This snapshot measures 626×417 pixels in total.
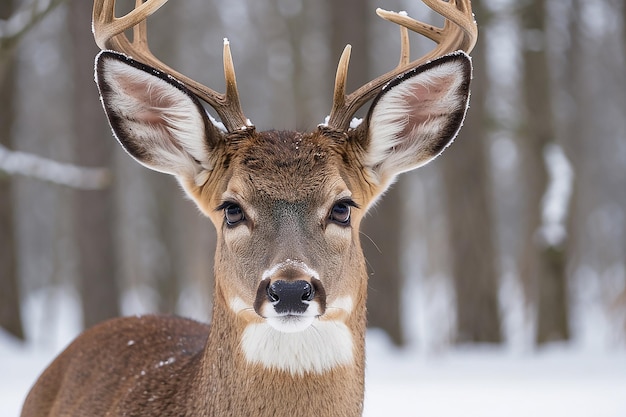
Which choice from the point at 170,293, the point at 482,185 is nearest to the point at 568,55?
the point at 482,185

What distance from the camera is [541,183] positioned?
1354cm

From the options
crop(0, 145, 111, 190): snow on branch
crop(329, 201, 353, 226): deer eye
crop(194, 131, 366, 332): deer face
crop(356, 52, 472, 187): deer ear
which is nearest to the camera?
crop(194, 131, 366, 332): deer face

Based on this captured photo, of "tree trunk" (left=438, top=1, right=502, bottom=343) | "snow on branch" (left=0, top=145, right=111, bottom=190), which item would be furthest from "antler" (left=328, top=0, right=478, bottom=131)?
"tree trunk" (left=438, top=1, right=502, bottom=343)

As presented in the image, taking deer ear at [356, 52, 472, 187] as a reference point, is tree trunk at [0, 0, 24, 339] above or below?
above

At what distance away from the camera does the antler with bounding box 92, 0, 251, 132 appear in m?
4.34

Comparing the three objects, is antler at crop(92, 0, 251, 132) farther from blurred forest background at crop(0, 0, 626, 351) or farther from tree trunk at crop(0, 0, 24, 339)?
tree trunk at crop(0, 0, 24, 339)

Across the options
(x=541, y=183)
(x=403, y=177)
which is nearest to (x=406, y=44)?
(x=541, y=183)

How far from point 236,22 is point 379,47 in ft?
15.4

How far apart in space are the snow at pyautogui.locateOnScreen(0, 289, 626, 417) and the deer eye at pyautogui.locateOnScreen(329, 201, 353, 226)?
4456 mm

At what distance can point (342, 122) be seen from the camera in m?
4.38

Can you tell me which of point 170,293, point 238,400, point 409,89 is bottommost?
point 238,400

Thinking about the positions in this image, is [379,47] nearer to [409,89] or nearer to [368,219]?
[368,219]

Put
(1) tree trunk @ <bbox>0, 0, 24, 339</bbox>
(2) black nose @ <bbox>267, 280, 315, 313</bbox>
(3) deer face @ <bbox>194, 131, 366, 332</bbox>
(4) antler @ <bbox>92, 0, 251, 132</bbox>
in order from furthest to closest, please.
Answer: (1) tree trunk @ <bbox>0, 0, 24, 339</bbox> < (4) antler @ <bbox>92, 0, 251, 132</bbox> < (3) deer face @ <bbox>194, 131, 366, 332</bbox> < (2) black nose @ <bbox>267, 280, 315, 313</bbox>

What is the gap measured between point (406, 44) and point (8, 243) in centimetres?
1073
